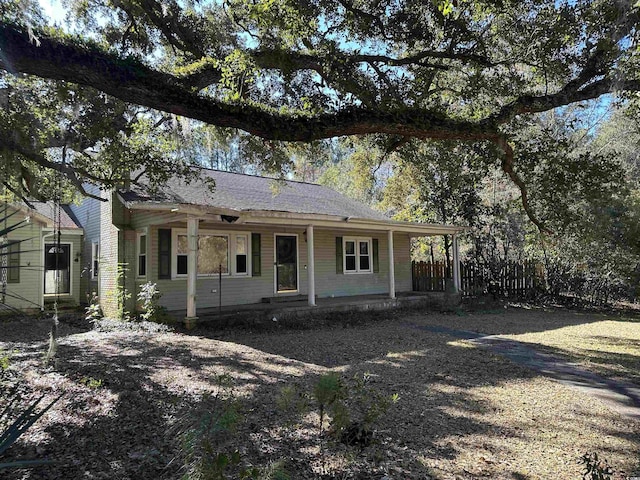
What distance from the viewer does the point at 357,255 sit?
1600 centimetres

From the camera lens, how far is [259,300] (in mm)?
13180

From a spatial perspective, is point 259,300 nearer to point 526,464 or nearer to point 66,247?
point 66,247

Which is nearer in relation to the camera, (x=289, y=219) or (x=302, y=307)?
(x=289, y=219)

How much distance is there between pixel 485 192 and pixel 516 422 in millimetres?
21370

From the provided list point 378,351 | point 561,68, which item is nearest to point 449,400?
point 378,351

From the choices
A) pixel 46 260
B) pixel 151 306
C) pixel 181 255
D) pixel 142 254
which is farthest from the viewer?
pixel 46 260

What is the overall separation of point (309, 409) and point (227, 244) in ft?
28.7

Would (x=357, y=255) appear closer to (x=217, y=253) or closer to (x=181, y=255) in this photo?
(x=217, y=253)

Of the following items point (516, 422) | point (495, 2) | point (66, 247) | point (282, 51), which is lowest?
point (516, 422)

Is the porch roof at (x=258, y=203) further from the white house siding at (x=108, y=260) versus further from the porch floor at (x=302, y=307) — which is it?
the porch floor at (x=302, y=307)

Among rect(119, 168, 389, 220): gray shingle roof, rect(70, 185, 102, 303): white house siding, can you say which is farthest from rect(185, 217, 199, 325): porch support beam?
rect(70, 185, 102, 303): white house siding

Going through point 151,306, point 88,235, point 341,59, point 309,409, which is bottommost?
point 309,409

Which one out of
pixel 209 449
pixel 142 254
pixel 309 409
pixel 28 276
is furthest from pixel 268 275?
pixel 209 449

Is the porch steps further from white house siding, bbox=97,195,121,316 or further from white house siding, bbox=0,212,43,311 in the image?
white house siding, bbox=0,212,43,311
